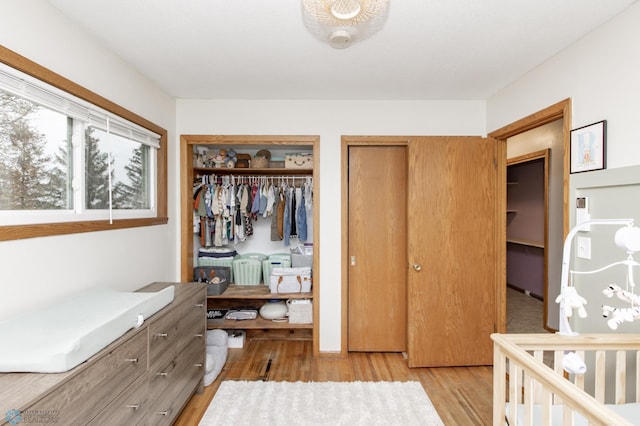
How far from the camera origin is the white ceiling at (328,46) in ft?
5.08

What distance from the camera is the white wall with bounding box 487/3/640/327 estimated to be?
1.53m

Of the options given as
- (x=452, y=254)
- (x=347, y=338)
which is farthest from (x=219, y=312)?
(x=452, y=254)

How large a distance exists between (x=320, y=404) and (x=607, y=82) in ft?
8.67

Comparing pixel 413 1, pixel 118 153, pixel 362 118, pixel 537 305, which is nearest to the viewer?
pixel 413 1

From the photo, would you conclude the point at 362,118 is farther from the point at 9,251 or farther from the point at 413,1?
the point at 9,251

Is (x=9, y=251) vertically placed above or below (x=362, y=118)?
below

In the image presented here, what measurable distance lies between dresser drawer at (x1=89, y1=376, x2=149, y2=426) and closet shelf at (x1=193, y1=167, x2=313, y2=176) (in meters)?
2.12

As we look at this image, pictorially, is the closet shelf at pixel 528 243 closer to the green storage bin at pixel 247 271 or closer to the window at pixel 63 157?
the green storage bin at pixel 247 271

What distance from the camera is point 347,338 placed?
2.96 m

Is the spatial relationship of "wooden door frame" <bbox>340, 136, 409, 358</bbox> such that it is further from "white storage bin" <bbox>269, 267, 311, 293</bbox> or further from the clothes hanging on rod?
the clothes hanging on rod

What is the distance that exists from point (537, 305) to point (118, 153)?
519cm

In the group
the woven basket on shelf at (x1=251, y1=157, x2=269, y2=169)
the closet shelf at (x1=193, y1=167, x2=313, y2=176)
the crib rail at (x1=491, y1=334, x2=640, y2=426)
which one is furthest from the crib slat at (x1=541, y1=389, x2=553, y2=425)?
the woven basket on shelf at (x1=251, y1=157, x2=269, y2=169)

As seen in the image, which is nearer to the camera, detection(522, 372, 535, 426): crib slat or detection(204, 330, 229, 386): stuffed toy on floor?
detection(522, 372, 535, 426): crib slat

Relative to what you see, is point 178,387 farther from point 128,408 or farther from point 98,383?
point 98,383
